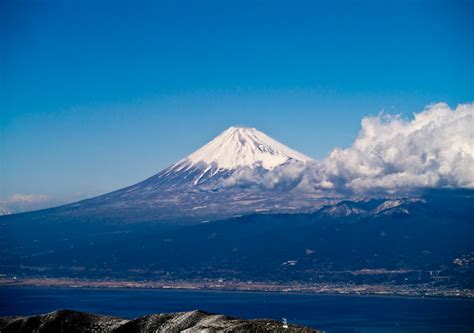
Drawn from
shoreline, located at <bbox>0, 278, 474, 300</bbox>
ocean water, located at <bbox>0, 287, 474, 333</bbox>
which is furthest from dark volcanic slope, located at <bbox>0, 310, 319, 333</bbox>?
shoreline, located at <bbox>0, 278, 474, 300</bbox>

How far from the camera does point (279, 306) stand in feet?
467

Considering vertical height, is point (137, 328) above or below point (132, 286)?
above

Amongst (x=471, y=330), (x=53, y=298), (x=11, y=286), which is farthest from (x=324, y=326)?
(x=11, y=286)

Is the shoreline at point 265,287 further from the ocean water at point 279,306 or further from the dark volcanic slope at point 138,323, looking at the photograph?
the dark volcanic slope at point 138,323

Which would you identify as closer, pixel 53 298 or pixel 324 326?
pixel 324 326

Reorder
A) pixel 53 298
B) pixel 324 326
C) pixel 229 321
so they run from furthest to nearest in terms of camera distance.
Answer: pixel 53 298, pixel 324 326, pixel 229 321

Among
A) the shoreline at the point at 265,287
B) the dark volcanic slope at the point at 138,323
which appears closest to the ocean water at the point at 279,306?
the shoreline at the point at 265,287

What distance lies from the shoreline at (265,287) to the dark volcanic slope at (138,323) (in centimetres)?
14880

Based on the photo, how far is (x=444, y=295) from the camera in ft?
550

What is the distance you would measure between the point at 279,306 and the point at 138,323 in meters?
120

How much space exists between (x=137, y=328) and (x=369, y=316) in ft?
363

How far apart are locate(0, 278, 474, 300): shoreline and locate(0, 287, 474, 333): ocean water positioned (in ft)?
20.5

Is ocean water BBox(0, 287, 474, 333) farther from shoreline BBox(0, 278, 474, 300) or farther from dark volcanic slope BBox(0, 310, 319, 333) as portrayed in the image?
dark volcanic slope BBox(0, 310, 319, 333)

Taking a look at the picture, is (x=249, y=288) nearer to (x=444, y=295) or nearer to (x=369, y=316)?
(x=444, y=295)
